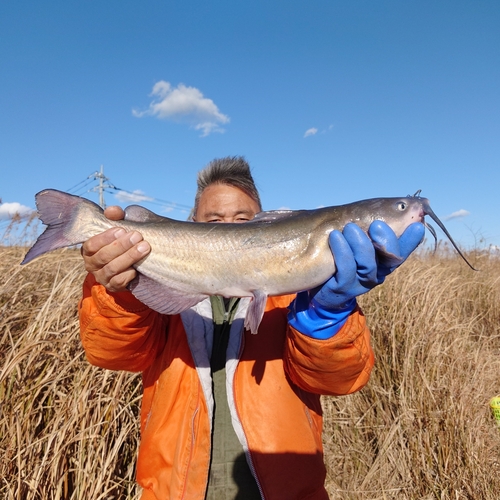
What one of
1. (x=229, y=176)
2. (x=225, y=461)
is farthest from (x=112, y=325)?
(x=229, y=176)

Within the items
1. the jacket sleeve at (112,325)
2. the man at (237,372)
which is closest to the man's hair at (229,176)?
the man at (237,372)

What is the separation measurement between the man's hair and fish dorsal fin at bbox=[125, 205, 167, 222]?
0.85 meters

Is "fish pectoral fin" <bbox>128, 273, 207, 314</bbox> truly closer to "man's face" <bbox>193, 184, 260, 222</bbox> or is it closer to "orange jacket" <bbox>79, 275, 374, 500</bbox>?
"orange jacket" <bbox>79, 275, 374, 500</bbox>

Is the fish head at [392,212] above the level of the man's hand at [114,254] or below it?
above

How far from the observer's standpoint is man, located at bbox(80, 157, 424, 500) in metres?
1.97

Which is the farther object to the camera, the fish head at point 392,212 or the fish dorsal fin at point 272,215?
the fish dorsal fin at point 272,215

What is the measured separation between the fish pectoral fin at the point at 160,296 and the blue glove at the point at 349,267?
1.82 feet

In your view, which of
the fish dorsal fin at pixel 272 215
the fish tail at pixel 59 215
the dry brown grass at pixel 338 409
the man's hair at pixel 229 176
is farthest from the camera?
the man's hair at pixel 229 176

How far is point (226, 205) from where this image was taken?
9.30 ft

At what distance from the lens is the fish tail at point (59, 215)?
2.06 metres

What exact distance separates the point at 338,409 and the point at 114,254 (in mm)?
3065

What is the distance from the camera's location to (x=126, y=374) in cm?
309

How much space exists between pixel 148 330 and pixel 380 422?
2.65 metres

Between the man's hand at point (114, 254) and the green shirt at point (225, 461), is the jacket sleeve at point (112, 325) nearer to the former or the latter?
the man's hand at point (114, 254)
